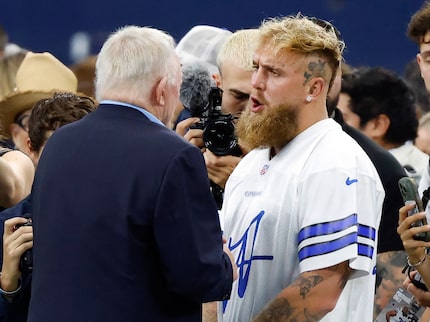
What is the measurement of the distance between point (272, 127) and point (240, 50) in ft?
2.88

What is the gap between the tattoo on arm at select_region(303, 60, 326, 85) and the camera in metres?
3.79

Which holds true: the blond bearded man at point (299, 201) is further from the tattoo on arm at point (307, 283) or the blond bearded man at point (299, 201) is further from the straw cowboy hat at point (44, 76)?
the straw cowboy hat at point (44, 76)

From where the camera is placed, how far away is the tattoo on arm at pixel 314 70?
379cm

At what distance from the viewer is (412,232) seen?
12.6ft

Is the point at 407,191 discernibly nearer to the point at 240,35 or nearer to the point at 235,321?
the point at 235,321

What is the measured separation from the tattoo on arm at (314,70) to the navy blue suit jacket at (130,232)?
620mm

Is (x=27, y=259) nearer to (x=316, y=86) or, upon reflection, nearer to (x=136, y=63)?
(x=136, y=63)

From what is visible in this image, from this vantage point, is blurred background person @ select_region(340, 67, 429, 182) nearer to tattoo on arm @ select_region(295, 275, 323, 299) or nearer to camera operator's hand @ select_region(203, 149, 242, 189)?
camera operator's hand @ select_region(203, 149, 242, 189)

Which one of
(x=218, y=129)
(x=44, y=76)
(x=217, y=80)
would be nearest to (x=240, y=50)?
(x=217, y=80)

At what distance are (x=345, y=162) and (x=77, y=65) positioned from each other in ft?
13.4

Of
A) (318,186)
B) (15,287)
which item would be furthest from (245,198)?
(15,287)

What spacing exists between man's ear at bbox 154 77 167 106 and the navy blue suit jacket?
0.26 ft

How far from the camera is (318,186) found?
3615 mm

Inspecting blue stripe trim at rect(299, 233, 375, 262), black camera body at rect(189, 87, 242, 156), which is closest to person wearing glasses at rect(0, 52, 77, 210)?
black camera body at rect(189, 87, 242, 156)
